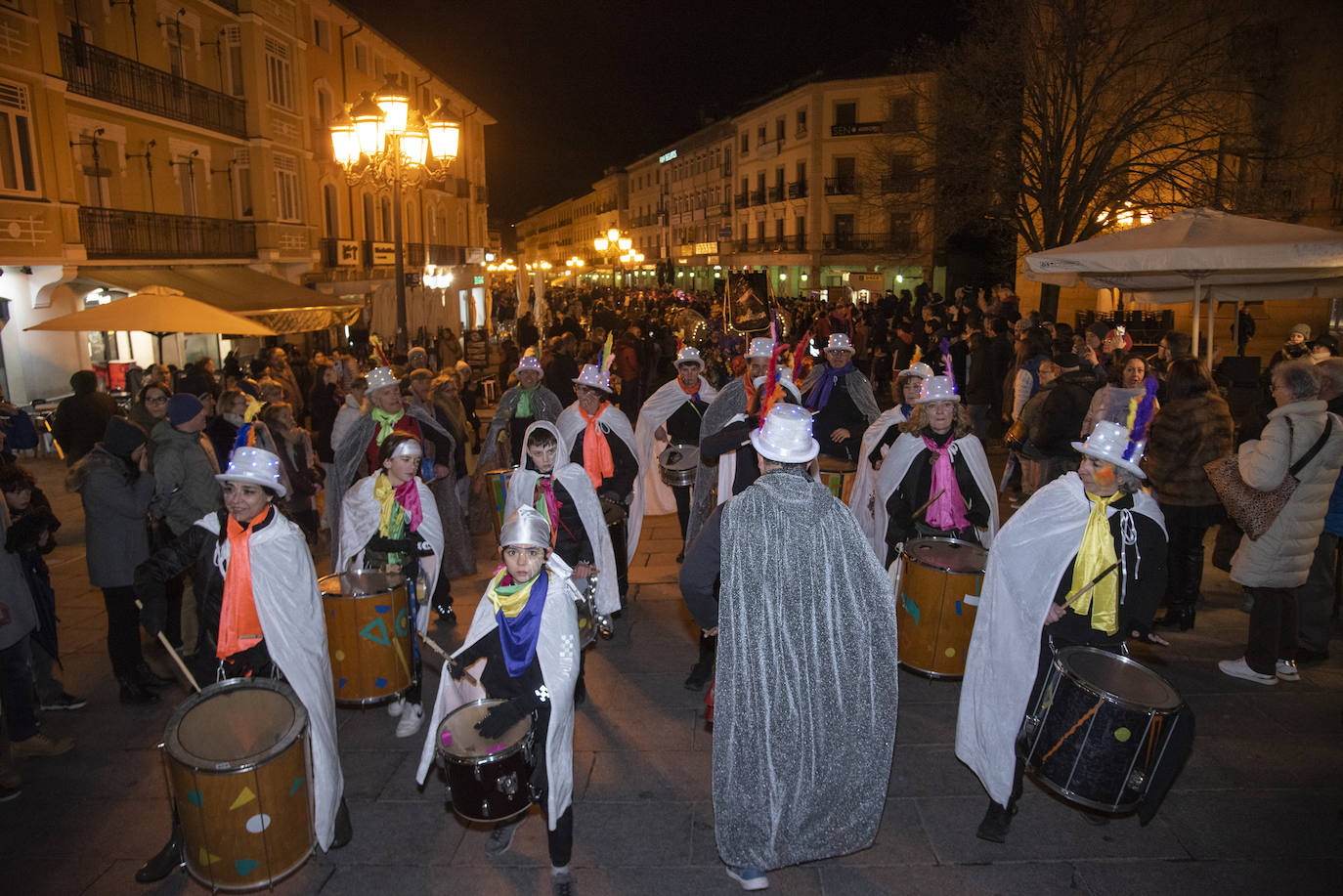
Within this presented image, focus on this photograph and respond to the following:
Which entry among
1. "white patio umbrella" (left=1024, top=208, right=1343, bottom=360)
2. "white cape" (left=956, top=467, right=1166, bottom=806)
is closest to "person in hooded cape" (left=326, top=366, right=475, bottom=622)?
"white cape" (left=956, top=467, right=1166, bottom=806)

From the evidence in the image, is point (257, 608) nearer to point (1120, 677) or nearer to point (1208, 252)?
point (1120, 677)

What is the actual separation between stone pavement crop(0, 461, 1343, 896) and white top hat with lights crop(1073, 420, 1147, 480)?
6.02ft

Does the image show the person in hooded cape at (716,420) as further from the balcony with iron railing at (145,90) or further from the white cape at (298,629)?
the balcony with iron railing at (145,90)

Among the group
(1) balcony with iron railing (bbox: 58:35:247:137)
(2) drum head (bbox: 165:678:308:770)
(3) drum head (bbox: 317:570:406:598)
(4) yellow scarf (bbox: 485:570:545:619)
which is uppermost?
(1) balcony with iron railing (bbox: 58:35:247:137)

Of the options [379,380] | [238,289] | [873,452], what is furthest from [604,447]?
[238,289]

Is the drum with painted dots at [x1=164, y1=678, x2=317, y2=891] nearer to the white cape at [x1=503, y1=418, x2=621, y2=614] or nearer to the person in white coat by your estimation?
the white cape at [x1=503, y1=418, x2=621, y2=614]

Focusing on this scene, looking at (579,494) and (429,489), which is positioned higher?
(579,494)

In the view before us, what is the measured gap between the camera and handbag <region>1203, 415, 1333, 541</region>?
554 cm

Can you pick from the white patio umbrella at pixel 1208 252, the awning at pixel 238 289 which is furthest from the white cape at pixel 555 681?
the awning at pixel 238 289

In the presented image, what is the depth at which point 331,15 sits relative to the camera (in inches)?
1067

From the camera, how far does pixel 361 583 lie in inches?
199

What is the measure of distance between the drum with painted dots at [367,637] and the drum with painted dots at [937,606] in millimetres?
2929

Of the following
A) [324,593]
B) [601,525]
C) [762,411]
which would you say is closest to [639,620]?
[601,525]

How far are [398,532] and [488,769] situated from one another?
7.50ft
